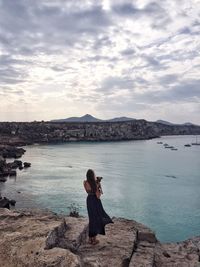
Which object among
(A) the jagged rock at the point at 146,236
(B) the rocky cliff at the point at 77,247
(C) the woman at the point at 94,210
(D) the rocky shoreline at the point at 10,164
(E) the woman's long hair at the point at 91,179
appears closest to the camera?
(B) the rocky cliff at the point at 77,247

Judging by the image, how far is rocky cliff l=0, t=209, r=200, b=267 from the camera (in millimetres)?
9977

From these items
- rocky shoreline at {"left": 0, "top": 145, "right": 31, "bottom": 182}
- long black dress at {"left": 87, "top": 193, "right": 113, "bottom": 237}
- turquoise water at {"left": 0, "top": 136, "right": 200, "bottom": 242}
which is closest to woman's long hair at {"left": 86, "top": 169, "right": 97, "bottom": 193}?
long black dress at {"left": 87, "top": 193, "right": 113, "bottom": 237}

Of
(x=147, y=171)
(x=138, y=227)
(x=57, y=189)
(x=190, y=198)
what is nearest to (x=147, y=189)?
(x=190, y=198)

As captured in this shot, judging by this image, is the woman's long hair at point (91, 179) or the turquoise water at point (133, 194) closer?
the woman's long hair at point (91, 179)

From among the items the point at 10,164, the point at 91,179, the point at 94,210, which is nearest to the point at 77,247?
the point at 94,210

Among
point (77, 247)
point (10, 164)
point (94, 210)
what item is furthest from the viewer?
point (10, 164)

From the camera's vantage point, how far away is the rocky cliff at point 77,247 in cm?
998

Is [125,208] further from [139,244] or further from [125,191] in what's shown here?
[139,244]

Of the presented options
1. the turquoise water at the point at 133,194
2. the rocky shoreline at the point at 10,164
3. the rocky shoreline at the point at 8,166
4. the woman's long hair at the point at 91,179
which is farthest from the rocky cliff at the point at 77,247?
the rocky shoreline at the point at 10,164

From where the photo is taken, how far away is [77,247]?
1162cm

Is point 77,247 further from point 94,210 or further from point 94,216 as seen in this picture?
point 94,210

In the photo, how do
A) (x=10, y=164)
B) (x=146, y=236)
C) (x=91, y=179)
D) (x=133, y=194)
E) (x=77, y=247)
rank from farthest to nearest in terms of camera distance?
(x=10, y=164) < (x=133, y=194) < (x=146, y=236) < (x=91, y=179) < (x=77, y=247)

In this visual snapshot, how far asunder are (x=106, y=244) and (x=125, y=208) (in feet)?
88.3

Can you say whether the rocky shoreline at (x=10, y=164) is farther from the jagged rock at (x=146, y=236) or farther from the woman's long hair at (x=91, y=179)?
the woman's long hair at (x=91, y=179)
